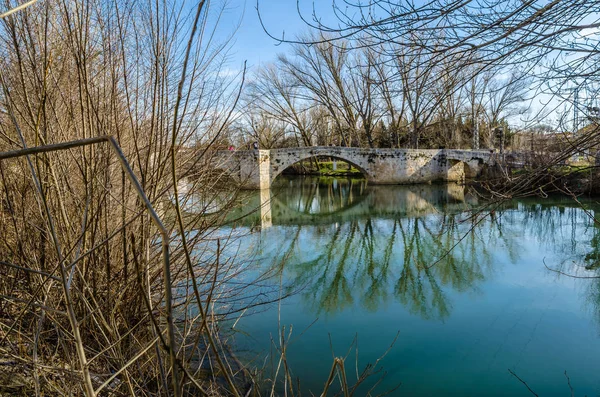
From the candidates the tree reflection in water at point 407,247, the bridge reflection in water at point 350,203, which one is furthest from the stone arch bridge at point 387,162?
the tree reflection in water at point 407,247

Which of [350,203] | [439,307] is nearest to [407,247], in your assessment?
[439,307]

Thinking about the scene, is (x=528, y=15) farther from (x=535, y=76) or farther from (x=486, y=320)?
(x=486, y=320)

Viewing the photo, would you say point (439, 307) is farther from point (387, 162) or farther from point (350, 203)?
point (387, 162)

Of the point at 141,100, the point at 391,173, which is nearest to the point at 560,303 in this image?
the point at 141,100

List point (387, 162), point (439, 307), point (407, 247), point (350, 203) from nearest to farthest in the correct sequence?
point (439, 307), point (407, 247), point (350, 203), point (387, 162)

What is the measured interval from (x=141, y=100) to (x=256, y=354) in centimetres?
246

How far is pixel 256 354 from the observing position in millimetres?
3924

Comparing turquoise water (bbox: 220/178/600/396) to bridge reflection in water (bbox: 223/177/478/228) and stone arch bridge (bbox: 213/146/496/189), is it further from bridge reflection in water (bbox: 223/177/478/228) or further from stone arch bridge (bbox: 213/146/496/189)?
stone arch bridge (bbox: 213/146/496/189)

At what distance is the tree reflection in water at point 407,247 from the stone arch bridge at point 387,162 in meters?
4.60

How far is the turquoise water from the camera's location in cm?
362

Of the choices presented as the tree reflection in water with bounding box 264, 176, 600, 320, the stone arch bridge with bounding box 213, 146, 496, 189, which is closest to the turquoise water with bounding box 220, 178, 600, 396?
the tree reflection in water with bounding box 264, 176, 600, 320

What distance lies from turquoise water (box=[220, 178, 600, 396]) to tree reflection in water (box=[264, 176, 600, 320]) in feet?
0.12

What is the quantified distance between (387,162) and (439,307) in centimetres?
1524

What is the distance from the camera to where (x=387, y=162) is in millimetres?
19906
